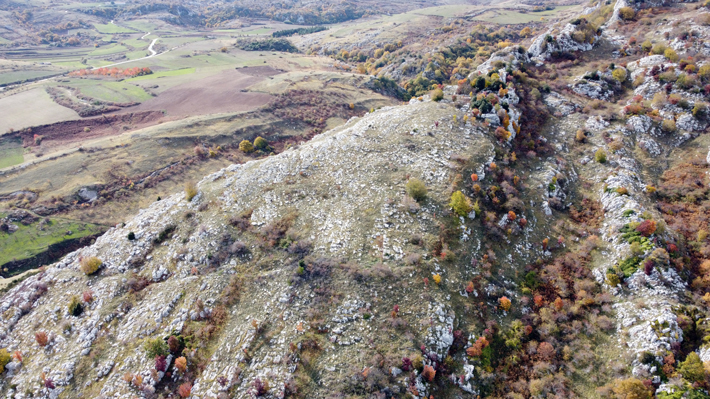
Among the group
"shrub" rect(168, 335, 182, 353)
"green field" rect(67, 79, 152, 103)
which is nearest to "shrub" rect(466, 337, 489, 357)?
"shrub" rect(168, 335, 182, 353)

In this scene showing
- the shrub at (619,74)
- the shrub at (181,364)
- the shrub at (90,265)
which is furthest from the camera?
the shrub at (619,74)

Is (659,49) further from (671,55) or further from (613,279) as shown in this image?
(613,279)

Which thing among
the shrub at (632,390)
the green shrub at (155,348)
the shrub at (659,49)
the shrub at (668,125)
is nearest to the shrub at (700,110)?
the shrub at (668,125)

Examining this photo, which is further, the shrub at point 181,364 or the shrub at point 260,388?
the shrub at point 181,364

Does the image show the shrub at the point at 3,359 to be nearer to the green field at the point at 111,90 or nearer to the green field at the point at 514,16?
the green field at the point at 111,90

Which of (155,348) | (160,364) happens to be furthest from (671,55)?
(155,348)

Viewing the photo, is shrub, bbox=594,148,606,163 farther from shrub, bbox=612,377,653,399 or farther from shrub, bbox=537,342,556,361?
shrub, bbox=612,377,653,399
